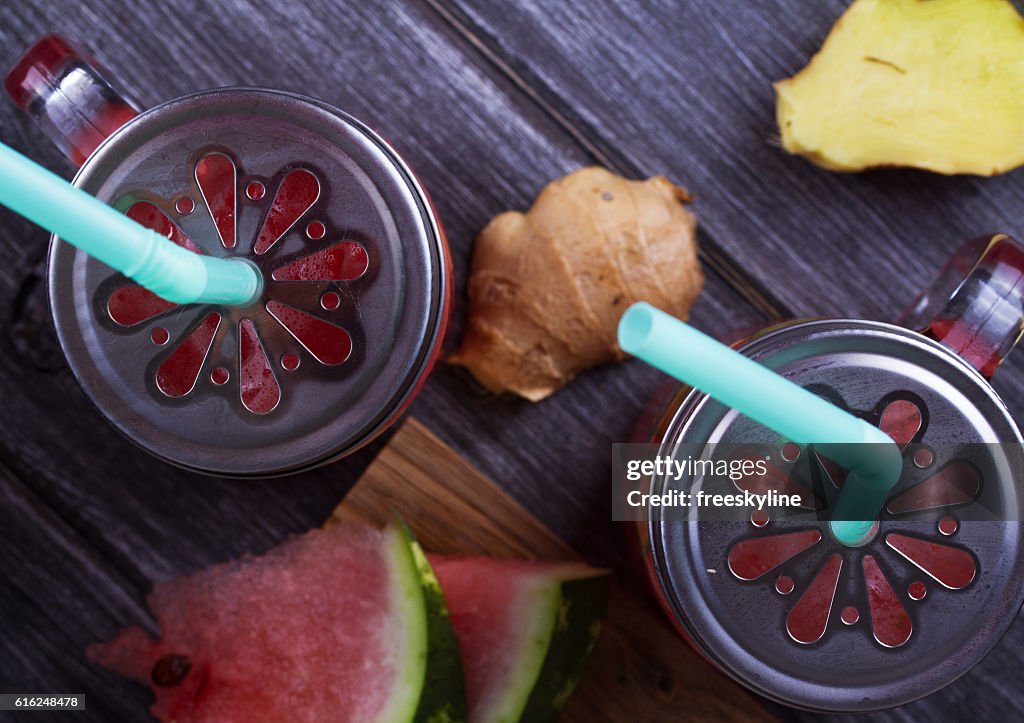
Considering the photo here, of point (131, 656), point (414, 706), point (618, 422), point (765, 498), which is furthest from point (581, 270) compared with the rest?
point (131, 656)

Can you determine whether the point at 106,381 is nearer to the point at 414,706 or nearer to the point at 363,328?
the point at 363,328

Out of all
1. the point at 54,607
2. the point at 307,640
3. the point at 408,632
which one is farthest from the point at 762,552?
the point at 54,607

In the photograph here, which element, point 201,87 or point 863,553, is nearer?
point 863,553

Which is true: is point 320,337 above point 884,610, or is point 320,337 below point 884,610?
above

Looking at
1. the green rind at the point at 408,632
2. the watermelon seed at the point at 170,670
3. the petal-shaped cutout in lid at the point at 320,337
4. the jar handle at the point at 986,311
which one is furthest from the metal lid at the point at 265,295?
the jar handle at the point at 986,311

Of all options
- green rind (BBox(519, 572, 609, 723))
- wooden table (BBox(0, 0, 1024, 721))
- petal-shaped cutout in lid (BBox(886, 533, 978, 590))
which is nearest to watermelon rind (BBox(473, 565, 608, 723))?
green rind (BBox(519, 572, 609, 723))

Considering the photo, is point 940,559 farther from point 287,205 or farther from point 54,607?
point 54,607

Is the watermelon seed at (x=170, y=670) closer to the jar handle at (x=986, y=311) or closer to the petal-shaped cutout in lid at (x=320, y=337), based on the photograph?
the petal-shaped cutout in lid at (x=320, y=337)

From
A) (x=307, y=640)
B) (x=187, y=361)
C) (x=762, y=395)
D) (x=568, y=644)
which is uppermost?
(x=187, y=361)
